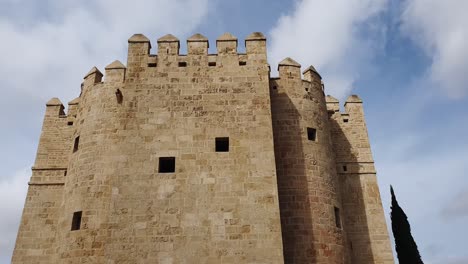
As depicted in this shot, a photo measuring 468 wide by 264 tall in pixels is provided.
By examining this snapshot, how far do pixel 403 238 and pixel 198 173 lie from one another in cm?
976

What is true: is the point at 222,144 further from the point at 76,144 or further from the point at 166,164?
the point at 76,144

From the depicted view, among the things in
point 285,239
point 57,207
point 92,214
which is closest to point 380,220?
point 285,239

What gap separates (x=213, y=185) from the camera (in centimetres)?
1251

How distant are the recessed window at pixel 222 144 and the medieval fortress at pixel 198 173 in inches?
1.4

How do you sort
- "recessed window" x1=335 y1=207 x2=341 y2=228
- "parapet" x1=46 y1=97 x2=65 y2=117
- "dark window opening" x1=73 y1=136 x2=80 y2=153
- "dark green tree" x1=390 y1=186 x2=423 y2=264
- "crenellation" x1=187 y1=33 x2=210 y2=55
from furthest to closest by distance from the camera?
"parapet" x1=46 y1=97 x2=65 y2=117 < "dark green tree" x1=390 y1=186 x2=423 y2=264 < "crenellation" x1=187 y1=33 x2=210 y2=55 < "dark window opening" x1=73 y1=136 x2=80 y2=153 < "recessed window" x1=335 y1=207 x2=341 y2=228

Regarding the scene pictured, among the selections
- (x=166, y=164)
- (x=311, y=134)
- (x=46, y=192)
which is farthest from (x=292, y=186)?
(x=46, y=192)

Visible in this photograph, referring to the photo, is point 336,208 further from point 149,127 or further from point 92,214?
point 92,214

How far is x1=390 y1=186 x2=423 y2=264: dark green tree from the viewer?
16.3 m

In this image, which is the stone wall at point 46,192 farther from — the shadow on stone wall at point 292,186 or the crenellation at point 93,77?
the shadow on stone wall at point 292,186

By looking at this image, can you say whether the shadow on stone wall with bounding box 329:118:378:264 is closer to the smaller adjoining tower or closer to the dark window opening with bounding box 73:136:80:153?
the smaller adjoining tower

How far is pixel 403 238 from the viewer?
16844 millimetres

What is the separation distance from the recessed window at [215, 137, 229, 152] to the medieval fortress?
34 millimetres

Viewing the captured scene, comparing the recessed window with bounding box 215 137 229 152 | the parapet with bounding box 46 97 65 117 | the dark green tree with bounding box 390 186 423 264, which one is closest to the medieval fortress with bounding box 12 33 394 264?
the recessed window with bounding box 215 137 229 152

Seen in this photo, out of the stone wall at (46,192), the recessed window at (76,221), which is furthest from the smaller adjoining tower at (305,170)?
the stone wall at (46,192)
